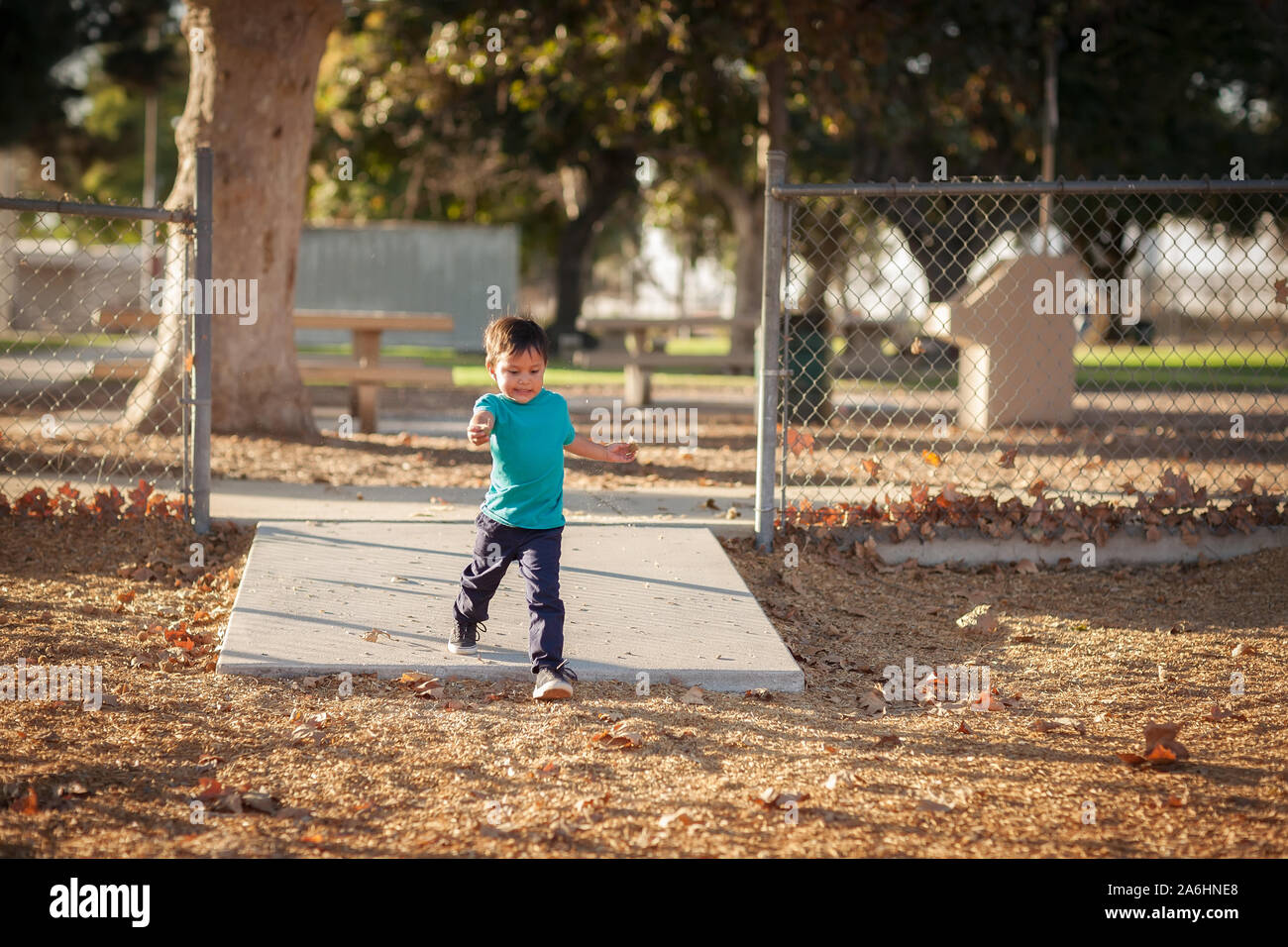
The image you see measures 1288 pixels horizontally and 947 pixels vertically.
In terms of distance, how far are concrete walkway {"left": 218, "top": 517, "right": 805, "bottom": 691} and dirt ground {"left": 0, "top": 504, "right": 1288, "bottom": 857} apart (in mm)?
117

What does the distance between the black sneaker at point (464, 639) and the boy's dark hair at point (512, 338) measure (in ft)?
3.39

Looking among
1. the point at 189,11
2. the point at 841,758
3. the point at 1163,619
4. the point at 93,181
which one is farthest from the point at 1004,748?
the point at 93,181

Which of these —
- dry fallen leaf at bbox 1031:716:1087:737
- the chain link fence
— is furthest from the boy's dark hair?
the chain link fence

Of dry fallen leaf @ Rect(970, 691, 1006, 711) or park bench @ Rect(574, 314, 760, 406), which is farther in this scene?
park bench @ Rect(574, 314, 760, 406)

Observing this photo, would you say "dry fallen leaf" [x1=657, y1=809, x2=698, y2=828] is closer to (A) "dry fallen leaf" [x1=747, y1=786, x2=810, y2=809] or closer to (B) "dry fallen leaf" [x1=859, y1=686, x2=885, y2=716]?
(A) "dry fallen leaf" [x1=747, y1=786, x2=810, y2=809]

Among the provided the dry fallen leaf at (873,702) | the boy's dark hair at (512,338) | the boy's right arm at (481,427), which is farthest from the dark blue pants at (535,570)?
the dry fallen leaf at (873,702)

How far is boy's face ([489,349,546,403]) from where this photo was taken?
4555mm

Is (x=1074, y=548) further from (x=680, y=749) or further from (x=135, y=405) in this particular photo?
(x=135, y=405)

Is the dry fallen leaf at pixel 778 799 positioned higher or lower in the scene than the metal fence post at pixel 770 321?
lower

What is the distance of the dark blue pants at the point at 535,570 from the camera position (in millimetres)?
4645

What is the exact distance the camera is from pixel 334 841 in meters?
3.32
